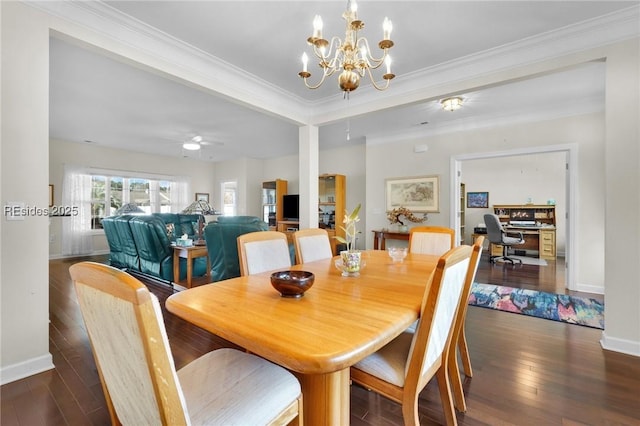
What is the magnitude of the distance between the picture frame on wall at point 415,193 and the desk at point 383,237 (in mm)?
515

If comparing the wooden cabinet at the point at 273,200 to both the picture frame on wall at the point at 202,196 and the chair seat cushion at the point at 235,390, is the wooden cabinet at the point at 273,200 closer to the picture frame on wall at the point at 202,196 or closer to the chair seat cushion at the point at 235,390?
the picture frame on wall at the point at 202,196

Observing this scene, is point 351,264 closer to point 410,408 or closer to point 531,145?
point 410,408

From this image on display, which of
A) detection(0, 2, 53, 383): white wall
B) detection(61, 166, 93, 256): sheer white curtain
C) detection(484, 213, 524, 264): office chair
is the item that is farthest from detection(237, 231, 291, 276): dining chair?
detection(61, 166, 93, 256): sheer white curtain

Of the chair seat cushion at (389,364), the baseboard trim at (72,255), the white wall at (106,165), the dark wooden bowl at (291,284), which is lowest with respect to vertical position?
the baseboard trim at (72,255)

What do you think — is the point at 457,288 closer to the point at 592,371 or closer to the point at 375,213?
the point at 592,371

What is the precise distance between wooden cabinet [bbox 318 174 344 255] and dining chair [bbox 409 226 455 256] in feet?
11.2

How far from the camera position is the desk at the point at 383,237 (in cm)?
493

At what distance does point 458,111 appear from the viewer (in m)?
4.20

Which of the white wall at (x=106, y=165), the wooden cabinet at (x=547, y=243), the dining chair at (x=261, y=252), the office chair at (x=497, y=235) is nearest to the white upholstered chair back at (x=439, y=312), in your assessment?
the dining chair at (x=261, y=252)

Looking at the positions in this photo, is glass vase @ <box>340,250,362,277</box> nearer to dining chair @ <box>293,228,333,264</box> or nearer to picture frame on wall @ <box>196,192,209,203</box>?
dining chair @ <box>293,228,333,264</box>

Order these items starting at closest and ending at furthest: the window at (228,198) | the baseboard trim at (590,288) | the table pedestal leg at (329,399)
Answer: the table pedestal leg at (329,399)
the baseboard trim at (590,288)
the window at (228,198)

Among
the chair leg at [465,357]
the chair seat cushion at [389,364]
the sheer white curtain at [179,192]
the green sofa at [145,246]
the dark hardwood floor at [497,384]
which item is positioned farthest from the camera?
the sheer white curtain at [179,192]

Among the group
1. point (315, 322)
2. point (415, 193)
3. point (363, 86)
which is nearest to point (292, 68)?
point (363, 86)

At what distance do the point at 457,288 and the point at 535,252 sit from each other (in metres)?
7.09
